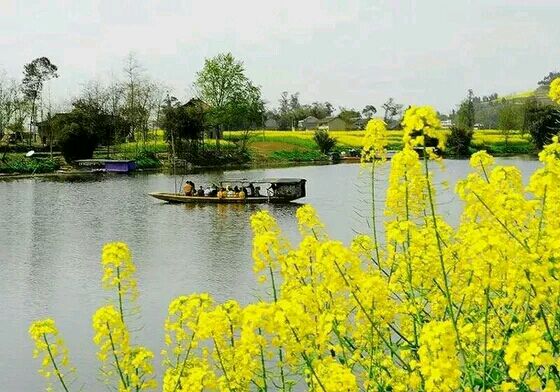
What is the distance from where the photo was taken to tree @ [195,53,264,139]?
183 feet

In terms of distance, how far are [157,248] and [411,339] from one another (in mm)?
13523

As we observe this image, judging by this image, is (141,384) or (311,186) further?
(311,186)

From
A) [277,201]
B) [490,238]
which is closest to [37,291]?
[490,238]

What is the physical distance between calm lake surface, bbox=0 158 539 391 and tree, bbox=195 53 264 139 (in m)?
23.2

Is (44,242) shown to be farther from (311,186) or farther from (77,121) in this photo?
(77,121)

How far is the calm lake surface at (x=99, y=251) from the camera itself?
1045cm

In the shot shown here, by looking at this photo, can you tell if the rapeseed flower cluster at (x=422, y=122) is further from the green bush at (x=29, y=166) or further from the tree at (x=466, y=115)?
the tree at (x=466, y=115)

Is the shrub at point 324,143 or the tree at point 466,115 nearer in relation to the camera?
the shrub at point 324,143

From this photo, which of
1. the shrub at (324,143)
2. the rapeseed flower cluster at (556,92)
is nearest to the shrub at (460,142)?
the shrub at (324,143)

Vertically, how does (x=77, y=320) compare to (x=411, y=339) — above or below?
below

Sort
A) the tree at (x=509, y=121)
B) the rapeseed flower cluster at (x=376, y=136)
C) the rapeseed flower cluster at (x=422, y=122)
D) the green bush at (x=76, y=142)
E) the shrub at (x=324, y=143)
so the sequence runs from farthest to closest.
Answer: the tree at (x=509, y=121) → the shrub at (x=324, y=143) → the green bush at (x=76, y=142) → the rapeseed flower cluster at (x=376, y=136) → the rapeseed flower cluster at (x=422, y=122)

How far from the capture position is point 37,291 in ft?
43.5

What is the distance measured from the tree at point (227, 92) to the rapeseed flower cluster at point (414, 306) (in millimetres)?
51182

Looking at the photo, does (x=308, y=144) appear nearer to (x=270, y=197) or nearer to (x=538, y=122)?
(x=538, y=122)
